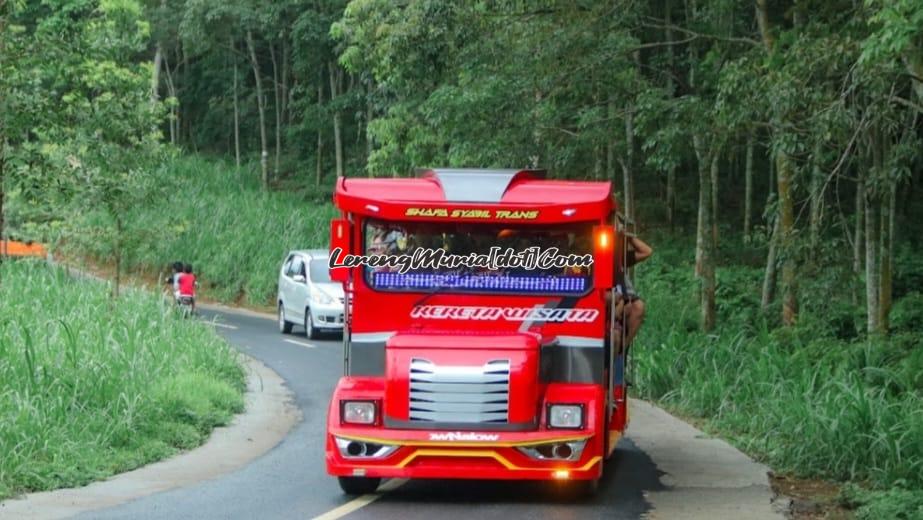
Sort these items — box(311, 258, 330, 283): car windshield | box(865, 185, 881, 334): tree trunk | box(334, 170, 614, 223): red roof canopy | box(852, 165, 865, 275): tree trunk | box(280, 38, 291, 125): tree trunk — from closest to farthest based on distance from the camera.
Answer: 1. box(334, 170, 614, 223): red roof canopy
2. box(865, 185, 881, 334): tree trunk
3. box(852, 165, 865, 275): tree trunk
4. box(311, 258, 330, 283): car windshield
5. box(280, 38, 291, 125): tree trunk

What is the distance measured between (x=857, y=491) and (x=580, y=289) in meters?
2.90

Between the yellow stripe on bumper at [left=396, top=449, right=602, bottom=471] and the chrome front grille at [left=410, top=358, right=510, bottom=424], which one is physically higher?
the chrome front grille at [left=410, top=358, right=510, bottom=424]

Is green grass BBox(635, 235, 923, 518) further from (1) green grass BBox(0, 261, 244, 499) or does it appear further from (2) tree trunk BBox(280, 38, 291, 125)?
(2) tree trunk BBox(280, 38, 291, 125)

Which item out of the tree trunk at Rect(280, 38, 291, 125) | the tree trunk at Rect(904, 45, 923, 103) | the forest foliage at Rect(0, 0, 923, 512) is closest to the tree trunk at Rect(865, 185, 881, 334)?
the forest foliage at Rect(0, 0, 923, 512)

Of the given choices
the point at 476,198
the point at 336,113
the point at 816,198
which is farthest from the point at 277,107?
the point at 476,198

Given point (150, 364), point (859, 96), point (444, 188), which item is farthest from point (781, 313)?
point (444, 188)

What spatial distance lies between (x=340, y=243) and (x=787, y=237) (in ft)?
27.2

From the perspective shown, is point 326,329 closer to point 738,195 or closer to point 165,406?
point 165,406

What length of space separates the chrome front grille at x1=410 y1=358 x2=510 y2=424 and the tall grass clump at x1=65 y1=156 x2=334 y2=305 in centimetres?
2401

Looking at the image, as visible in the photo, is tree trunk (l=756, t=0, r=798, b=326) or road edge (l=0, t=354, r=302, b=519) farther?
tree trunk (l=756, t=0, r=798, b=326)

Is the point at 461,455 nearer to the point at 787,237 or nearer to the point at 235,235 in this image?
the point at 787,237

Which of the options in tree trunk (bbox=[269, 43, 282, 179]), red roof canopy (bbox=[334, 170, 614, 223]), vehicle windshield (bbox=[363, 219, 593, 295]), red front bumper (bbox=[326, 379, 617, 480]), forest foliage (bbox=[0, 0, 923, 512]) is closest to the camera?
red front bumper (bbox=[326, 379, 617, 480])

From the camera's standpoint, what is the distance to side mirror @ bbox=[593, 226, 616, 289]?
36.8 ft

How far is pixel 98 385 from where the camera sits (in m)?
14.1
